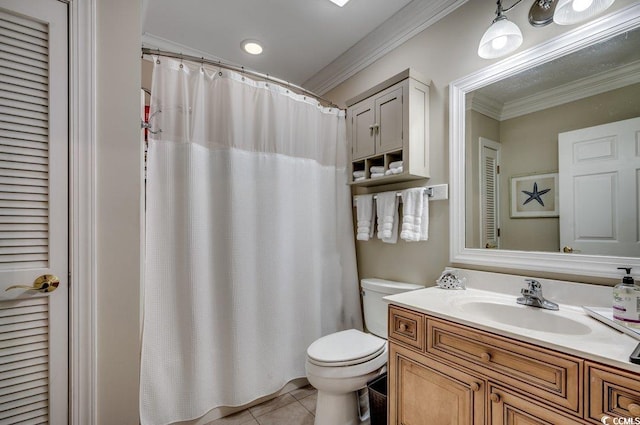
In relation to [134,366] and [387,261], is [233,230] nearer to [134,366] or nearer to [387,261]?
[134,366]

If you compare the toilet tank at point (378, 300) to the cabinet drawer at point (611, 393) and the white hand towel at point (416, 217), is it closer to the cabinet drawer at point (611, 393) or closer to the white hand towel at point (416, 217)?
the white hand towel at point (416, 217)

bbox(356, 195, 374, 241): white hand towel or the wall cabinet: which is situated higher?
bbox(356, 195, 374, 241): white hand towel

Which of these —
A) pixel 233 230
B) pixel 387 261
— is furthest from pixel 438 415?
pixel 233 230

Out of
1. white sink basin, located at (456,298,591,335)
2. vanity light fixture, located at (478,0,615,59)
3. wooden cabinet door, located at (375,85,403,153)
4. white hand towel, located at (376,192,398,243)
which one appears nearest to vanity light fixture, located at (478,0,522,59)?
vanity light fixture, located at (478,0,615,59)

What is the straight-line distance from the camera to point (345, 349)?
1514mm

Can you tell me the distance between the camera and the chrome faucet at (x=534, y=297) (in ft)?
3.84

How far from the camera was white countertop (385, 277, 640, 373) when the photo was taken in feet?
2.51

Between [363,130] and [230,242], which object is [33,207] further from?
[363,130]

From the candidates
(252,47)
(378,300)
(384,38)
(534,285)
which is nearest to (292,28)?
(252,47)

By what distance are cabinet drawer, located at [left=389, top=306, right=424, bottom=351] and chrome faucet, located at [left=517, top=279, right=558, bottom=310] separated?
→ 0.50 metres

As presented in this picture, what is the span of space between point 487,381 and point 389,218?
107cm

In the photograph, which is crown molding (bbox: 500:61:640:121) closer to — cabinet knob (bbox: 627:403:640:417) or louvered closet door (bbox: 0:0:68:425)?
cabinet knob (bbox: 627:403:640:417)

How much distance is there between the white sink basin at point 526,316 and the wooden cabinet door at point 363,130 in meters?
1.12

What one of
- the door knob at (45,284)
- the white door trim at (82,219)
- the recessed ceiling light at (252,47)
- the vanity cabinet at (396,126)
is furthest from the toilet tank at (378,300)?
the recessed ceiling light at (252,47)
